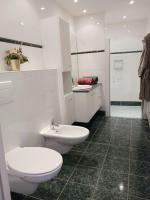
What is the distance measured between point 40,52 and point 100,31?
5.83 feet

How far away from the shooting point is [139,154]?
2281mm

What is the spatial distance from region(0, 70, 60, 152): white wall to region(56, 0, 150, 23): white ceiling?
1677 millimetres

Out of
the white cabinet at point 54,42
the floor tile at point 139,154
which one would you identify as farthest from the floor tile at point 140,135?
the white cabinet at point 54,42

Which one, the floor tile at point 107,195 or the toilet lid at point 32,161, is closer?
the toilet lid at point 32,161

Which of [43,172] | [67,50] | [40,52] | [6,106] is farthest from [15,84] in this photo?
[67,50]

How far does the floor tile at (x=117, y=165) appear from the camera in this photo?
6.45 feet

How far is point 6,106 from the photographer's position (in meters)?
1.55

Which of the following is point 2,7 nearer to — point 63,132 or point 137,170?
point 63,132

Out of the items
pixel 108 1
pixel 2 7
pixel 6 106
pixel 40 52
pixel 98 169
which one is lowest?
pixel 98 169

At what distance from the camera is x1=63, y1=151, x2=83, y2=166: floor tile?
217cm

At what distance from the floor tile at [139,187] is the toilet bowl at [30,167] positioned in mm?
819

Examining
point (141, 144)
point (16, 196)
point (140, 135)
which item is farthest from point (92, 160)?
point (140, 135)

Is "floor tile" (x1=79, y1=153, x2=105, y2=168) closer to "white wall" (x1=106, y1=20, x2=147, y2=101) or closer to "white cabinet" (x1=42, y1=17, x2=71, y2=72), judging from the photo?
"white cabinet" (x1=42, y1=17, x2=71, y2=72)

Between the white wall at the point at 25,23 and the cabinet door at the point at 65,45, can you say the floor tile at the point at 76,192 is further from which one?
the cabinet door at the point at 65,45
